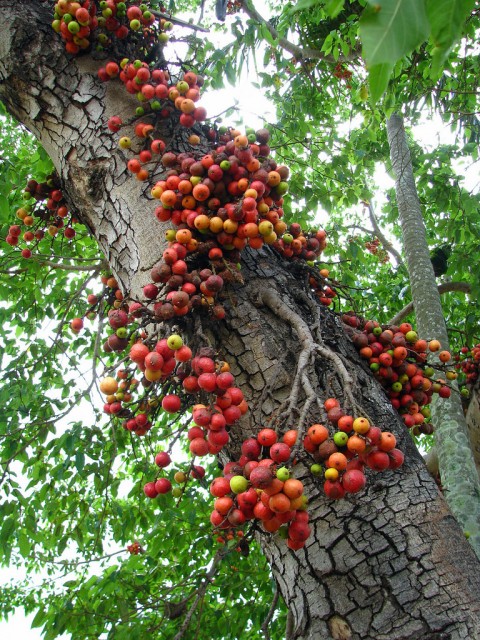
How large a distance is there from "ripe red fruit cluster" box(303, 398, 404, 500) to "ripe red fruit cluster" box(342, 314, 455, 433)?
639mm

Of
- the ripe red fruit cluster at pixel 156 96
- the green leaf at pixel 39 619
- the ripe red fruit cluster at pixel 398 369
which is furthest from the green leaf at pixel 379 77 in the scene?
the green leaf at pixel 39 619

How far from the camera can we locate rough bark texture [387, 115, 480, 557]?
2725 mm

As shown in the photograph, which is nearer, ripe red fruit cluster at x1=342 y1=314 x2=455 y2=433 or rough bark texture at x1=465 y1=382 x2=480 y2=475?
ripe red fruit cluster at x1=342 y1=314 x2=455 y2=433

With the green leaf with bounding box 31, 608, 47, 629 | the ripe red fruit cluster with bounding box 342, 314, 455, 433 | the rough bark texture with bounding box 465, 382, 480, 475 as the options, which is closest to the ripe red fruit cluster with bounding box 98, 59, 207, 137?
the ripe red fruit cluster with bounding box 342, 314, 455, 433

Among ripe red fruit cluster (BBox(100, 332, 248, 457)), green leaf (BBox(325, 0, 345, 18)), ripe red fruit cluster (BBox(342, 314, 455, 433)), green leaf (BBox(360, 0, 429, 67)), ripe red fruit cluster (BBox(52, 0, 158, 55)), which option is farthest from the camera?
ripe red fruit cluster (BBox(52, 0, 158, 55))

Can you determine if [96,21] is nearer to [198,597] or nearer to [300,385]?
[300,385]

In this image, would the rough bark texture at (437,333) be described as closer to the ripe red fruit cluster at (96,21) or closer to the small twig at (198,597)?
the small twig at (198,597)

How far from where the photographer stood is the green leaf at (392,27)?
662mm

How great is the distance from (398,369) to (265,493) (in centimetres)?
97

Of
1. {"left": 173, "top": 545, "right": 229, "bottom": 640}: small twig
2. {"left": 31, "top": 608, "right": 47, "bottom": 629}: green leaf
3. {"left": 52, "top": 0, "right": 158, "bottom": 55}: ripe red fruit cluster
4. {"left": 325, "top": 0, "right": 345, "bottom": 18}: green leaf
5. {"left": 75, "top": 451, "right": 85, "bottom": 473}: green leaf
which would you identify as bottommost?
{"left": 173, "top": 545, "right": 229, "bottom": 640}: small twig

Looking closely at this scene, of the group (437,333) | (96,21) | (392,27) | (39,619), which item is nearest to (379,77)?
(392,27)

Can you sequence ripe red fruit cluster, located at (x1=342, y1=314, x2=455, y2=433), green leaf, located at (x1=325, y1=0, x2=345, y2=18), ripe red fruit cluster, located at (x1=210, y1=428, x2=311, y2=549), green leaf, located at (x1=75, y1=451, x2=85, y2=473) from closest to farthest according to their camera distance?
green leaf, located at (x1=325, y1=0, x2=345, y2=18) < ripe red fruit cluster, located at (x1=210, y1=428, x2=311, y2=549) < ripe red fruit cluster, located at (x1=342, y1=314, x2=455, y2=433) < green leaf, located at (x1=75, y1=451, x2=85, y2=473)

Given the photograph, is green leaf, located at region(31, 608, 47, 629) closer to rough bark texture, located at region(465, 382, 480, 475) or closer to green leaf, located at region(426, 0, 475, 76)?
rough bark texture, located at region(465, 382, 480, 475)

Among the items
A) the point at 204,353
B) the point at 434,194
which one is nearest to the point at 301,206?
the point at 434,194
